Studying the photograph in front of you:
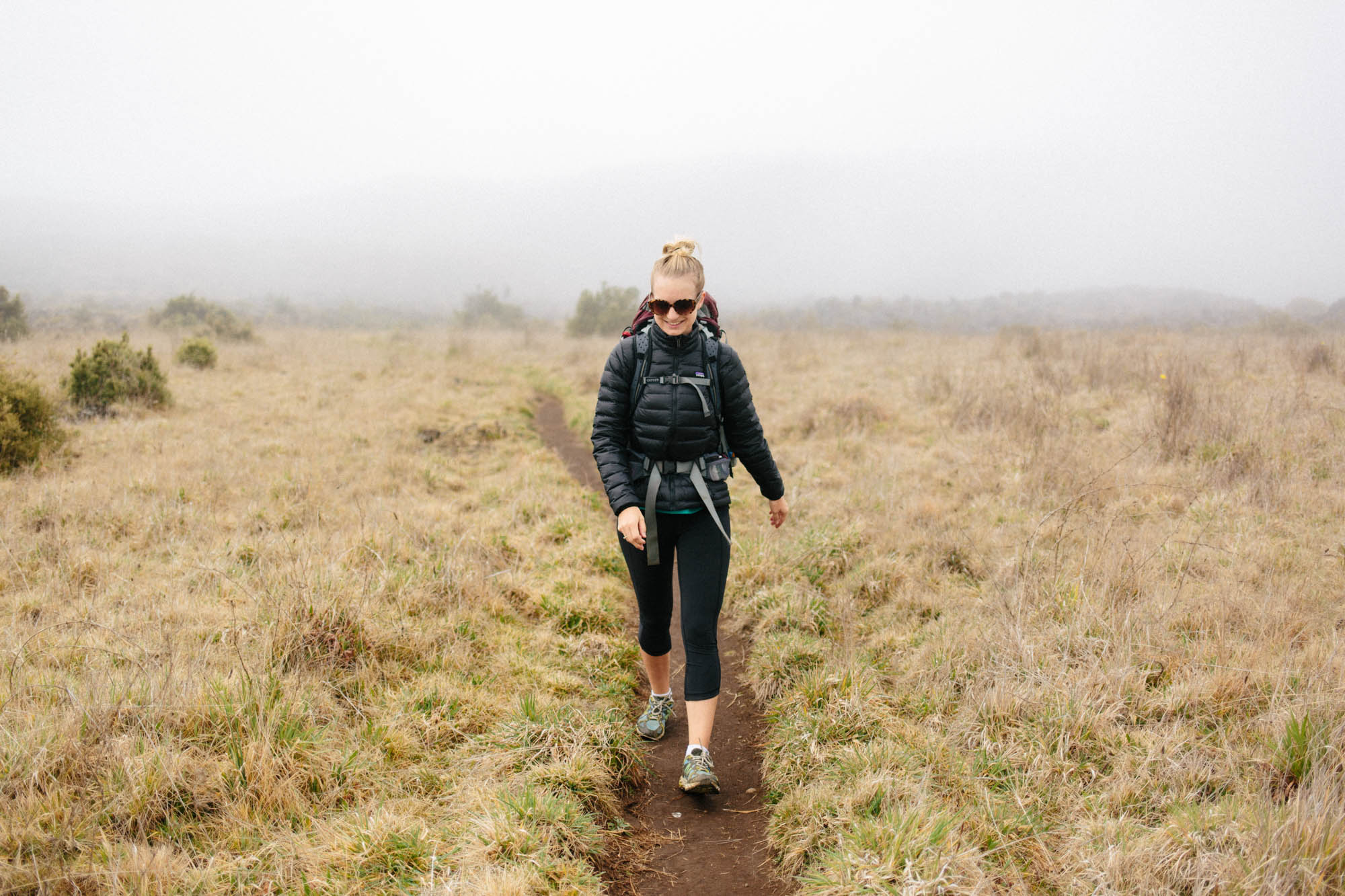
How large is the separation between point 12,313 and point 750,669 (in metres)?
25.7

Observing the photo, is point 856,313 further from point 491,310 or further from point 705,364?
point 705,364

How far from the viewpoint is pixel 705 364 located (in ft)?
9.98

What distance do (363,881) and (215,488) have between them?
5950mm

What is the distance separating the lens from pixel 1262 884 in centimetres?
196

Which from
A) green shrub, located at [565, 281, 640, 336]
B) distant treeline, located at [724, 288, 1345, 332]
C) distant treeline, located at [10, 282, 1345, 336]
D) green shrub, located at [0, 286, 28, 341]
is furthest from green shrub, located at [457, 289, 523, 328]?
green shrub, located at [0, 286, 28, 341]

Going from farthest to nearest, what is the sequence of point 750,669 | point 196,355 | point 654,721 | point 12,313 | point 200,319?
point 200,319, point 12,313, point 196,355, point 750,669, point 654,721

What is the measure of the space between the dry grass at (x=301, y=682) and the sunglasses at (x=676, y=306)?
2.16 m

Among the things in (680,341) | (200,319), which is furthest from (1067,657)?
(200,319)

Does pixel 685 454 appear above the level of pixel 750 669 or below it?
above

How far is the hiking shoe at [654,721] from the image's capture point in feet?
12.2

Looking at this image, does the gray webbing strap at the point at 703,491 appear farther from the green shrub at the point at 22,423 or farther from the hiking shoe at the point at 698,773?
the green shrub at the point at 22,423

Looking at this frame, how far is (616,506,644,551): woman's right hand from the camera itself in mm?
3021

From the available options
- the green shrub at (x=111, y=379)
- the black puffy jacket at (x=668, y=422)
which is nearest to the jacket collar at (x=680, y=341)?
the black puffy jacket at (x=668, y=422)

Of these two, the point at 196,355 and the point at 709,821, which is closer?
the point at 709,821
